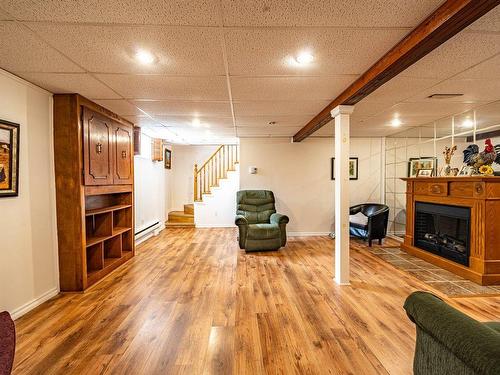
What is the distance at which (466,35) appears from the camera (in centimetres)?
176

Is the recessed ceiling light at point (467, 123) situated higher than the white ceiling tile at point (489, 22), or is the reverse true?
the white ceiling tile at point (489, 22)

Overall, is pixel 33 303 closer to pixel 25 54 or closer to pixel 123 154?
pixel 123 154

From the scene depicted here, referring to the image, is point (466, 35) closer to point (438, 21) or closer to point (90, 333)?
point (438, 21)

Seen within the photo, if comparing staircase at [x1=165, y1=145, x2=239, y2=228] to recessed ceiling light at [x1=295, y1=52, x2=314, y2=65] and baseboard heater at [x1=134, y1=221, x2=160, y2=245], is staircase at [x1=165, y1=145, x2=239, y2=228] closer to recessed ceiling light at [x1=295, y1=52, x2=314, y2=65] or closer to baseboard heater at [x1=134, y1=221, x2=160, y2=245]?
baseboard heater at [x1=134, y1=221, x2=160, y2=245]

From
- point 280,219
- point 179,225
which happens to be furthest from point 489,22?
point 179,225

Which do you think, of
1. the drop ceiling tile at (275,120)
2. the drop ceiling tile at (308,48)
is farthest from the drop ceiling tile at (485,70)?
the drop ceiling tile at (275,120)

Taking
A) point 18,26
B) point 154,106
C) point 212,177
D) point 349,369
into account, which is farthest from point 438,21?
point 212,177

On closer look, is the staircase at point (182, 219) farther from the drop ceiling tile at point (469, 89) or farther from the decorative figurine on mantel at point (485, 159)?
the decorative figurine on mantel at point (485, 159)

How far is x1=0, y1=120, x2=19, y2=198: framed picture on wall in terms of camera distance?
2.26m

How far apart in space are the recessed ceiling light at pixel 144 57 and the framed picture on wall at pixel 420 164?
16.5 feet

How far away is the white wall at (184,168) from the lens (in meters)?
8.09

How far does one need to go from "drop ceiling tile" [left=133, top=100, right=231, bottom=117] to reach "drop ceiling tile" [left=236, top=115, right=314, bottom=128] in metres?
0.44

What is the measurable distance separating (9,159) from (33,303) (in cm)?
149

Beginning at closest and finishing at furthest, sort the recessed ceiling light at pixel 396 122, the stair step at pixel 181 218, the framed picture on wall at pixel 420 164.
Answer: the recessed ceiling light at pixel 396 122 → the framed picture on wall at pixel 420 164 → the stair step at pixel 181 218
